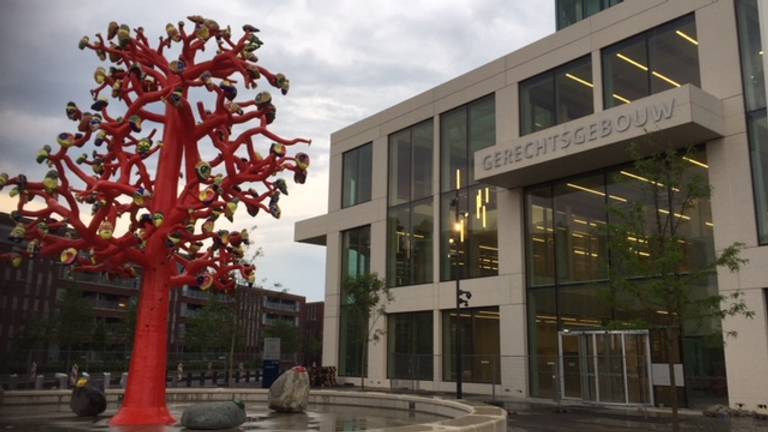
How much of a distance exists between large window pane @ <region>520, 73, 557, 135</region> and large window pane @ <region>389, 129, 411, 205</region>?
8.80 meters

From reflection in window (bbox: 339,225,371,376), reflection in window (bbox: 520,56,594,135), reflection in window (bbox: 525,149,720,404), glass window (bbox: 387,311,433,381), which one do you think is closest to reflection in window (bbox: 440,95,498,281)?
reflection in window (bbox: 520,56,594,135)

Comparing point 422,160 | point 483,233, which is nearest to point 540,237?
point 483,233

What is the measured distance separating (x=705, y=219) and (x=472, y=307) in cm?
1226

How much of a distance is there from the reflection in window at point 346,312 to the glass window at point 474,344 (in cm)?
604

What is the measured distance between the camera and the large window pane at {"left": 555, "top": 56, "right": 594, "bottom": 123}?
29172 mm

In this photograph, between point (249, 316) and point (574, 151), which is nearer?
point (574, 151)

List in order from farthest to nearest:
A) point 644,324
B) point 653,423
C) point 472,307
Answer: point 472,307
point 653,423
point 644,324

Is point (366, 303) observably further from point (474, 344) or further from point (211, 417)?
point (211, 417)

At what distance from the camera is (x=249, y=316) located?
129m

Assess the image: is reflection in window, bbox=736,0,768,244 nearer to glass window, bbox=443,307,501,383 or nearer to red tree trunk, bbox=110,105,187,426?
glass window, bbox=443,307,501,383

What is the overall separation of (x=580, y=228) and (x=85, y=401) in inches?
789

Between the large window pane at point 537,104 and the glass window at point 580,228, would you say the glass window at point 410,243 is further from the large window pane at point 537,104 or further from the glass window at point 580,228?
the glass window at point 580,228

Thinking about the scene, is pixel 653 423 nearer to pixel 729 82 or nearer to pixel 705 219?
pixel 705 219

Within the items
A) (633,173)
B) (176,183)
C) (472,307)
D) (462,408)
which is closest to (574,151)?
(633,173)
